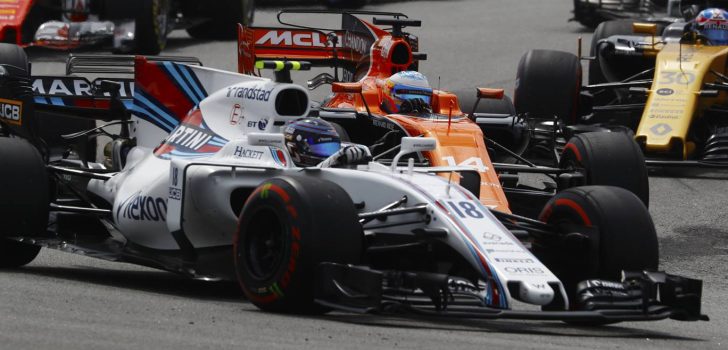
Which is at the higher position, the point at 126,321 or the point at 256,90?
the point at 256,90

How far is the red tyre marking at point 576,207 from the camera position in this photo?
8.47 meters

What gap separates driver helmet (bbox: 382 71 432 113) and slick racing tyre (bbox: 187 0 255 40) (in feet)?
42.0

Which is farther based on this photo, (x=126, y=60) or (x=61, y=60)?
(x=61, y=60)

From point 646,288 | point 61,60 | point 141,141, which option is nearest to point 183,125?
point 141,141

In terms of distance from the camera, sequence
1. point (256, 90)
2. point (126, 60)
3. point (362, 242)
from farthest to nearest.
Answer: point (126, 60), point (256, 90), point (362, 242)

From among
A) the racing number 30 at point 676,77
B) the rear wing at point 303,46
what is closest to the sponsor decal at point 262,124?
the rear wing at point 303,46

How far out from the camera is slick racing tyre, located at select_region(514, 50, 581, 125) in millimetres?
16734

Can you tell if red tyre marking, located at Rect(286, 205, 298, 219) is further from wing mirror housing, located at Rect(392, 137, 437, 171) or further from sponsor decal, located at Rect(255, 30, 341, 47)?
sponsor decal, located at Rect(255, 30, 341, 47)

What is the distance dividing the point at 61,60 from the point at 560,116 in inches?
333

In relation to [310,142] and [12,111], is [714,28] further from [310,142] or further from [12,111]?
[310,142]

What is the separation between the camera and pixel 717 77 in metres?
16.4

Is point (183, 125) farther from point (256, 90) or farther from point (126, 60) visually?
point (126, 60)

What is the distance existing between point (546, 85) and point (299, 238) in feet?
30.7

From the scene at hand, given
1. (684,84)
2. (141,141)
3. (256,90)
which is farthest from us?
(684,84)
